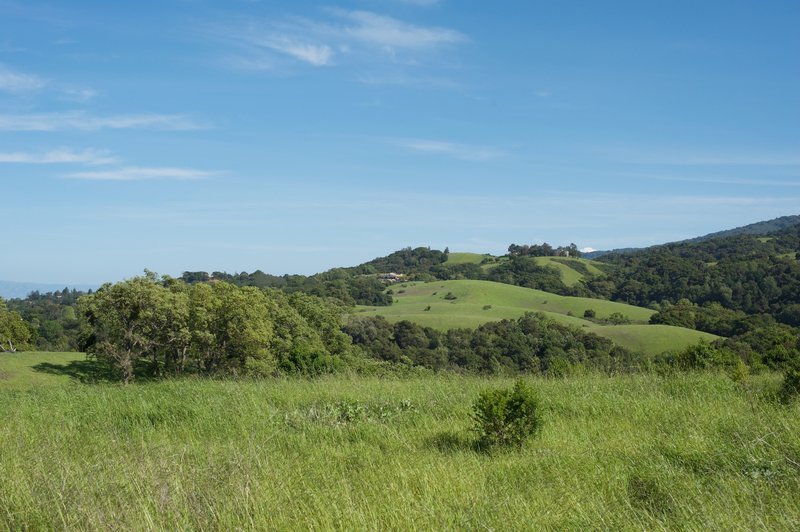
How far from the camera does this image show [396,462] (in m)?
6.56

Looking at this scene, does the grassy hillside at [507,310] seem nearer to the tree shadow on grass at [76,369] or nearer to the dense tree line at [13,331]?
the dense tree line at [13,331]

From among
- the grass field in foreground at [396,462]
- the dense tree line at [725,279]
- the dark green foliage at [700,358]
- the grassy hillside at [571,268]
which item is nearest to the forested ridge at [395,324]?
the dark green foliage at [700,358]

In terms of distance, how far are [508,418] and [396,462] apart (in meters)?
1.83

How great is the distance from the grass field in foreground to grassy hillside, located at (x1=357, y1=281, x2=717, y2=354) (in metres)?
76.0

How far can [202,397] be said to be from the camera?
35.9 feet

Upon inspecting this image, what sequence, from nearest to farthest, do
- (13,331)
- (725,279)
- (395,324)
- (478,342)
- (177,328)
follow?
(177,328) < (13,331) < (478,342) < (395,324) < (725,279)

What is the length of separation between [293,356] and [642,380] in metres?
15.9

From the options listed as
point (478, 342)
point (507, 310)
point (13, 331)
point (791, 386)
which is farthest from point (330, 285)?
point (791, 386)

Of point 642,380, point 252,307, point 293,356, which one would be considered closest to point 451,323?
point 252,307

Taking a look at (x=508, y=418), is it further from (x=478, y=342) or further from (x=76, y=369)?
(x=478, y=342)

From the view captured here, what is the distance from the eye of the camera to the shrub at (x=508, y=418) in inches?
297

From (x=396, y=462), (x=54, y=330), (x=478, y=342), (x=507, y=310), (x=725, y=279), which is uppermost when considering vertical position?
(x=396, y=462)

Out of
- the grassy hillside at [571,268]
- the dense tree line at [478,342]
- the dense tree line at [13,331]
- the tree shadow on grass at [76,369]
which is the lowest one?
the dense tree line at [478,342]

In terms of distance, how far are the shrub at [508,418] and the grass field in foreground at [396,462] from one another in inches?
10.1
